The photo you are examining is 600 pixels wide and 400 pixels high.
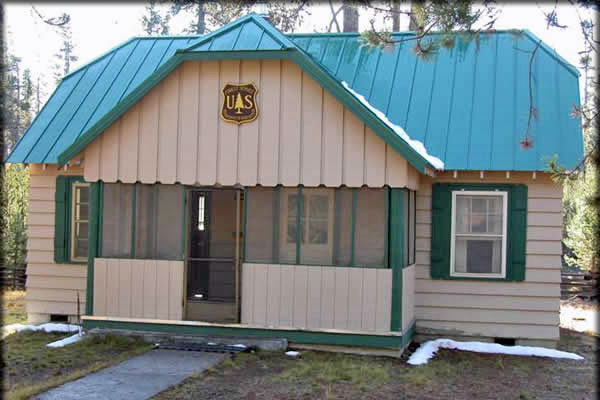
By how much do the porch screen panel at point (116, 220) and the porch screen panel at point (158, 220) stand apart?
171 millimetres

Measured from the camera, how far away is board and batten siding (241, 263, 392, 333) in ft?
33.6

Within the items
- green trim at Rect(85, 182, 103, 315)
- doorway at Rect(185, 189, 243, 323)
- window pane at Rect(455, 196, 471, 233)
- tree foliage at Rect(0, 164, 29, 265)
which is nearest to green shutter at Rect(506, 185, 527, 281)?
window pane at Rect(455, 196, 471, 233)

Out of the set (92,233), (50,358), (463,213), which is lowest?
(50,358)

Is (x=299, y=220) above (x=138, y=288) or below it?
above

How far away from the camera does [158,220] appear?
11.0 meters

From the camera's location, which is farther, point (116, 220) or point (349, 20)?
point (349, 20)

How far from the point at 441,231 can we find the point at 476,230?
0.55 metres

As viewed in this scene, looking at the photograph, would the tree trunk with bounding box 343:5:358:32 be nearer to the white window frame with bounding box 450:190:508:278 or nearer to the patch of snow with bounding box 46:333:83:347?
the white window frame with bounding box 450:190:508:278

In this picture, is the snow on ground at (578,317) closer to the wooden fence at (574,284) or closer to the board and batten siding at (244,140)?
the wooden fence at (574,284)

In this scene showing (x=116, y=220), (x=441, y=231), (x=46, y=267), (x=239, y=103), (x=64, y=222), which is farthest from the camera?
(x=46, y=267)

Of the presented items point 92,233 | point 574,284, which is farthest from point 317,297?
point 574,284

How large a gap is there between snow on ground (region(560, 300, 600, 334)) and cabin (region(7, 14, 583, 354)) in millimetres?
2961

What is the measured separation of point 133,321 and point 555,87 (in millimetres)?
7916

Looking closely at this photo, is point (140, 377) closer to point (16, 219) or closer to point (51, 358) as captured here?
point (51, 358)
